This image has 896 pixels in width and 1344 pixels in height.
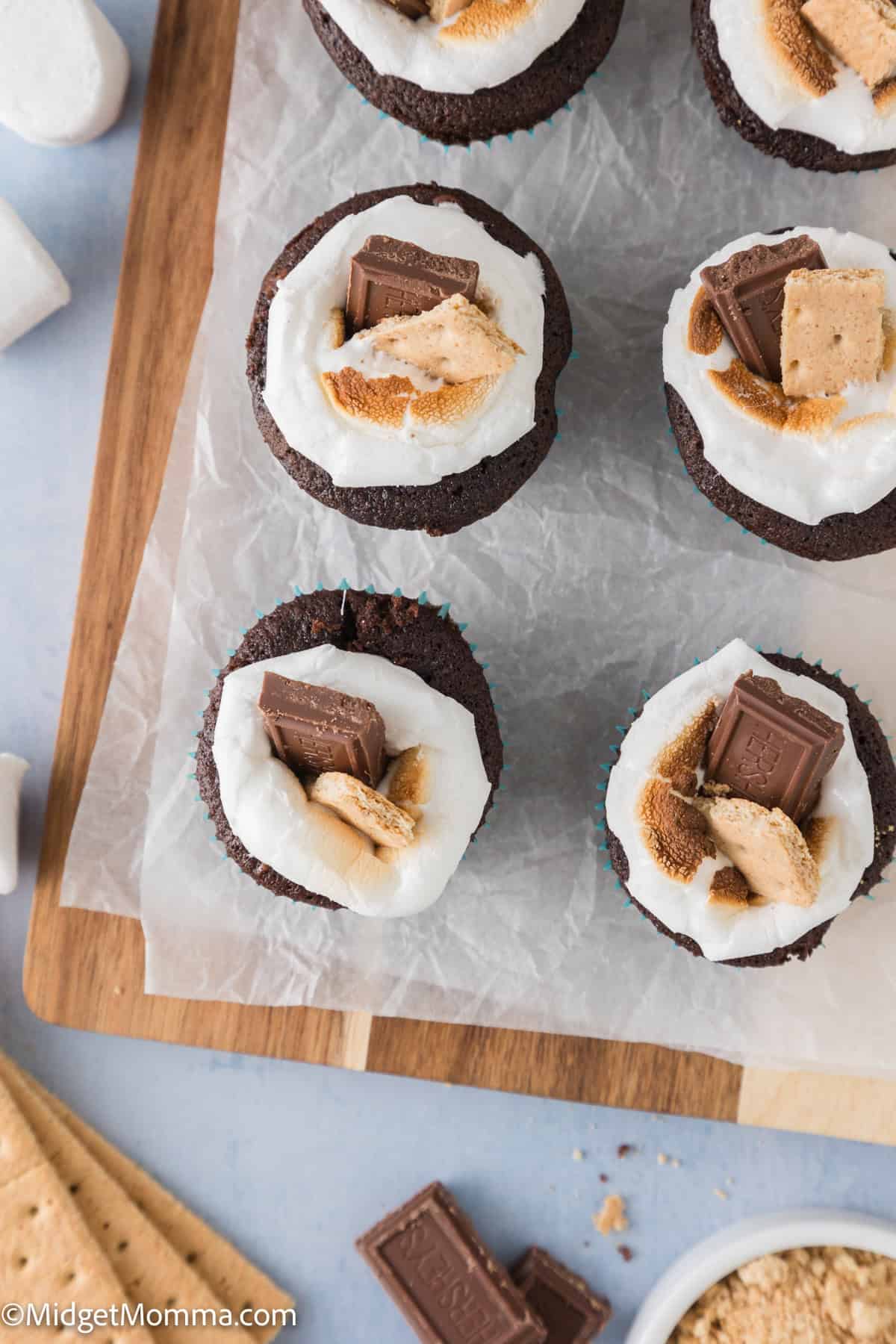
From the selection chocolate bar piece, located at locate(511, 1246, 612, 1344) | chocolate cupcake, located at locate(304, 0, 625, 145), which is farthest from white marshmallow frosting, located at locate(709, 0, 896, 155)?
chocolate bar piece, located at locate(511, 1246, 612, 1344)

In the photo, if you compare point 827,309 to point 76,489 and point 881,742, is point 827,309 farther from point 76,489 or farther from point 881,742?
point 76,489

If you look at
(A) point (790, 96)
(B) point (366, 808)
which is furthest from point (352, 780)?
(A) point (790, 96)

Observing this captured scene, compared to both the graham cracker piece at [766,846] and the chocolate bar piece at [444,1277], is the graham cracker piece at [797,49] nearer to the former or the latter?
the graham cracker piece at [766,846]

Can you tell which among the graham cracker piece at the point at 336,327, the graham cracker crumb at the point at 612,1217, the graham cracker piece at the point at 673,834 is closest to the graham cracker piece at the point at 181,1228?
the graham cracker crumb at the point at 612,1217

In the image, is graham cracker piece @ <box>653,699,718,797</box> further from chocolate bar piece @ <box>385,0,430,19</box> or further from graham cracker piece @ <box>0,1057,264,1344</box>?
graham cracker piece @ <box>0,1057,264,1344</box>

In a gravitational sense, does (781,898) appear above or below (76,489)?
below

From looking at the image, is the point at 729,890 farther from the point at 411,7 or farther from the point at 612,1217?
the point at 411,7

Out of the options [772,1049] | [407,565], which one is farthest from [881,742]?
[407,565]
